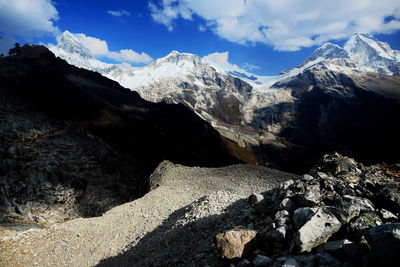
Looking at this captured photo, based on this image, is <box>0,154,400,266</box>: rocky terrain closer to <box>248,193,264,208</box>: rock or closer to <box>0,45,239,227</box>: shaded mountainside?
<box>248,193,264,208</box>: rock

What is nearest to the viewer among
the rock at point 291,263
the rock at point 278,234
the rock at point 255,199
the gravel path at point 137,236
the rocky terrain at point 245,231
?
the rock at point 291,263

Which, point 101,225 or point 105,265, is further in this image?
point 101,225

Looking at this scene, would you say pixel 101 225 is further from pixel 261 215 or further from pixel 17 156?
pixel 17 156

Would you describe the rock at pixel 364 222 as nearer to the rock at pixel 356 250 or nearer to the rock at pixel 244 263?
the rock at pixel 356 250

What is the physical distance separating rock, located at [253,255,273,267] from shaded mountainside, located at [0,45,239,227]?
23.4 m

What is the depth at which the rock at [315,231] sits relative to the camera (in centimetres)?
528

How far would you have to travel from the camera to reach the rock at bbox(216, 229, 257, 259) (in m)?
6.11

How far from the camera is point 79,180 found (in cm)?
2694

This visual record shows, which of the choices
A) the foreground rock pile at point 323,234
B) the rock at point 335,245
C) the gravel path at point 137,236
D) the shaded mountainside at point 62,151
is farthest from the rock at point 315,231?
the shaded mountainside at point 62,151

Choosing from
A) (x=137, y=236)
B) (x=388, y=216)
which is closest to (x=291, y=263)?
(x=388, y=216)

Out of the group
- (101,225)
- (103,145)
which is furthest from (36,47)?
(101,225)

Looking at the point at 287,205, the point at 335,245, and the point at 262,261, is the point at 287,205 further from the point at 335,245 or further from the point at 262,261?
the point at 262,261

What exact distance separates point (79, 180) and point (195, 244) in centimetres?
2416

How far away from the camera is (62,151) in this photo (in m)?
29.3
